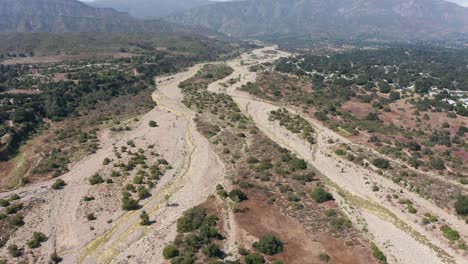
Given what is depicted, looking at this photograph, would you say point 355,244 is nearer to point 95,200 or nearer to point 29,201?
point 95,200

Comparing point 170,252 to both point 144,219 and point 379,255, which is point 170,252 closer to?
point 144,219

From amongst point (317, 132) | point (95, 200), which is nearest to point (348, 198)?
point (317, 132)

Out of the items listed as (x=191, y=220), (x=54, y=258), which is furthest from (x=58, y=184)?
(x=191, y=220)

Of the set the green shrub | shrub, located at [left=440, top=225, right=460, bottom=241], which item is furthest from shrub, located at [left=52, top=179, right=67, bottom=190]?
shrub, located at [left=440, top=225, right=460, bottom=241]

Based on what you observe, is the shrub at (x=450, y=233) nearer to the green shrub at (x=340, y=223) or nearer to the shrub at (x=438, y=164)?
the green shrub at (x=340, y=223)

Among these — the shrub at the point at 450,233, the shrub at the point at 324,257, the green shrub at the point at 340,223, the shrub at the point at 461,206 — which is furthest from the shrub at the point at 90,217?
the shrub at the point at 461,206
